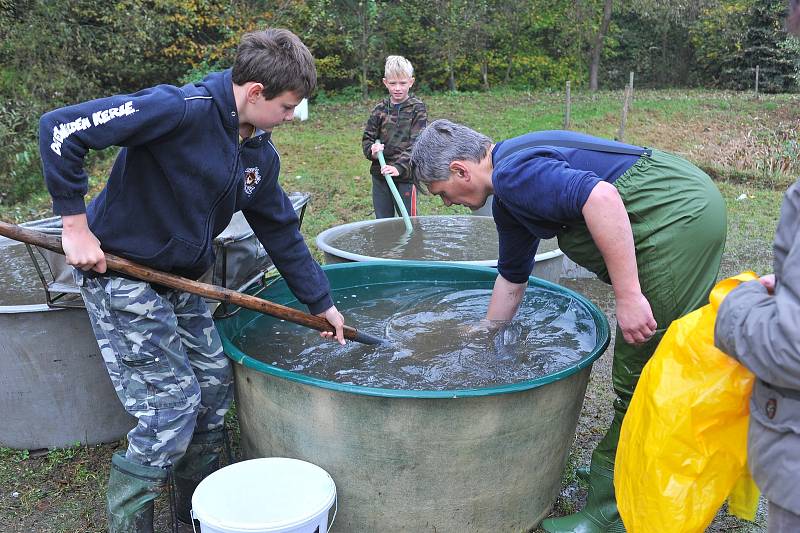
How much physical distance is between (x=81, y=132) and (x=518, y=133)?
10612mm

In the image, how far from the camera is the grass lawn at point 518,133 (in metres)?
3.15

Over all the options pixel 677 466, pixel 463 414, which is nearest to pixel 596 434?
pixel 463 414

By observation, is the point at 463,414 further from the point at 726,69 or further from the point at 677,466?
the point at 726,69

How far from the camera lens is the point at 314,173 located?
946 cm

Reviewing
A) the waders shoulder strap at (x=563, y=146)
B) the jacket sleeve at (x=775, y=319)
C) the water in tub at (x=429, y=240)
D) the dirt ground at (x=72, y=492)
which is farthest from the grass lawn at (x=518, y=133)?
the jacket sleeve at (x=775, y=319)

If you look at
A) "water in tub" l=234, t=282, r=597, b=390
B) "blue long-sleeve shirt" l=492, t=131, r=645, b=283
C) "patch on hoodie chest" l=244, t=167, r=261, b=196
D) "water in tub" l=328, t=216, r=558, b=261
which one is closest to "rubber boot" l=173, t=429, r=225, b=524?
"water in tub" l=234, t=282, r=597, b=390

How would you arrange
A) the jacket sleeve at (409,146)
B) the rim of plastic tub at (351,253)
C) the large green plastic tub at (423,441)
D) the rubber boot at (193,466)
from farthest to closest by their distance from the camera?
1. the jacket sleeve at (409,146)
2. the rim of plastic tub at (351,253)
3. the rubber boot at (193,466)
4. the large green plastic tub at (423,441)

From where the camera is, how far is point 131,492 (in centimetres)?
252

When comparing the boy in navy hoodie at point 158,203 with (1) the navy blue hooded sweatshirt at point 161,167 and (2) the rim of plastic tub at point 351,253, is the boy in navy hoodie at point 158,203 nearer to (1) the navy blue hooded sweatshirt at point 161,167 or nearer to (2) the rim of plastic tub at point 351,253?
(1) the navy blue hooded sweatshirt at point 161,167

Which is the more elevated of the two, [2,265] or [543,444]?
[2,265]

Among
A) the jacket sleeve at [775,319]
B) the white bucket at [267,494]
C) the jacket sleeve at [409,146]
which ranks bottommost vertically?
the white bucket at [267,494]

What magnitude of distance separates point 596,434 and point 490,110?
458 inches

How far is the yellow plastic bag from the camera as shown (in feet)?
5.93

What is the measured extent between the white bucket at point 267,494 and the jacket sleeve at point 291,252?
2.36ft
